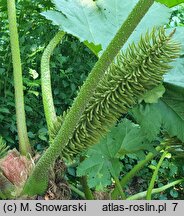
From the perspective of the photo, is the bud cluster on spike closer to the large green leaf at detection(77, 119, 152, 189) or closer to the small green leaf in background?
the small green leaf in background

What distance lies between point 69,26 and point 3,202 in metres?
0.70

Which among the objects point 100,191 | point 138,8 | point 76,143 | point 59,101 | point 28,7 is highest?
point 28,7

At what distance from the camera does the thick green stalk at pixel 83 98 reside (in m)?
1.17

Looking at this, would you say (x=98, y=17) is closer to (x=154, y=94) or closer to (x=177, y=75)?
(x=177, y=75)

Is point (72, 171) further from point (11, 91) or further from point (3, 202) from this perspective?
point (3, 202)

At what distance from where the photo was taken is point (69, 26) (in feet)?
5.69

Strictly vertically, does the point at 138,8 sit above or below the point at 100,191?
above

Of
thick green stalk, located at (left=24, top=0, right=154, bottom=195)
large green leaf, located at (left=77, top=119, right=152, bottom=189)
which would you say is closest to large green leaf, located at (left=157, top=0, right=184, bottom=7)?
large green leaf, located at (left=77, top=119, right=152, bottom=189)

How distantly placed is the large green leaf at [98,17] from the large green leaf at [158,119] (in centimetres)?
34

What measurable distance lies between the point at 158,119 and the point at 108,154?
333 millimetres

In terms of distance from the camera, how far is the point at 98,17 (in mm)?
1876

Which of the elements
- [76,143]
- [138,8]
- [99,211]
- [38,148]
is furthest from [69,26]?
[38,148]

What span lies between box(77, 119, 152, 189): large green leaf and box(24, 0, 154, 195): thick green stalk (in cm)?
26

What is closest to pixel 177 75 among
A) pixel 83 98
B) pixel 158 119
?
pixel 158 119
